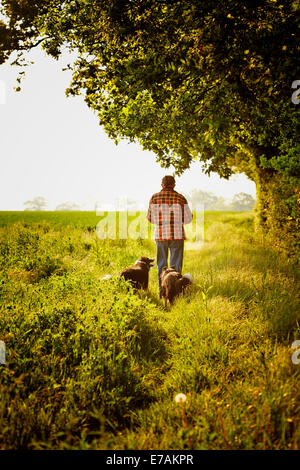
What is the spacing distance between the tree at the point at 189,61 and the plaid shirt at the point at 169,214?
56.8 inches

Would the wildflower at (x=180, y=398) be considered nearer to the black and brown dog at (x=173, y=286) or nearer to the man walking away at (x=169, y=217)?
the black and brown dog at (x=173, y=286)

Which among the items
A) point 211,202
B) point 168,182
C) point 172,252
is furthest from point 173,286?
point 211,202

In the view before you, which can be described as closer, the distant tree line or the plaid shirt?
the plaid shirt

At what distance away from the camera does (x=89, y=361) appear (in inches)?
111

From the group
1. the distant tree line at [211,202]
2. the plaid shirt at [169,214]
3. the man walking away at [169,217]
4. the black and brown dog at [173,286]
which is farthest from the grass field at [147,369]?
the distant tree line at [211,202]

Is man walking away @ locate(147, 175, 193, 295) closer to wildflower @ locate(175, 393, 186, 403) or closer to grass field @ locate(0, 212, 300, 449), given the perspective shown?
grass field @ locate(0, 212, 300, 449)

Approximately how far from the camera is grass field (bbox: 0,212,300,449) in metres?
2.07

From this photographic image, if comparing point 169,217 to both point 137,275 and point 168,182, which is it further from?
point 137,275

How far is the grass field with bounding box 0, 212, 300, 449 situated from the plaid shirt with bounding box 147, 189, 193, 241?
150cm

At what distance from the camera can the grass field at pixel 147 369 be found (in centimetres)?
207

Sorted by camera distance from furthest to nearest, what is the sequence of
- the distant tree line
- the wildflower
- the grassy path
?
the distant tree line < the wildflower < the grassy path

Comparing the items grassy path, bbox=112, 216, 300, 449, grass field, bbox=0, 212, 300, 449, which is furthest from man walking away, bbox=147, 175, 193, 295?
grassy path, bbox=112, 216, 300, 449

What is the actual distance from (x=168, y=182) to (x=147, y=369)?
4.27 metres

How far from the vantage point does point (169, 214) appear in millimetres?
6121
